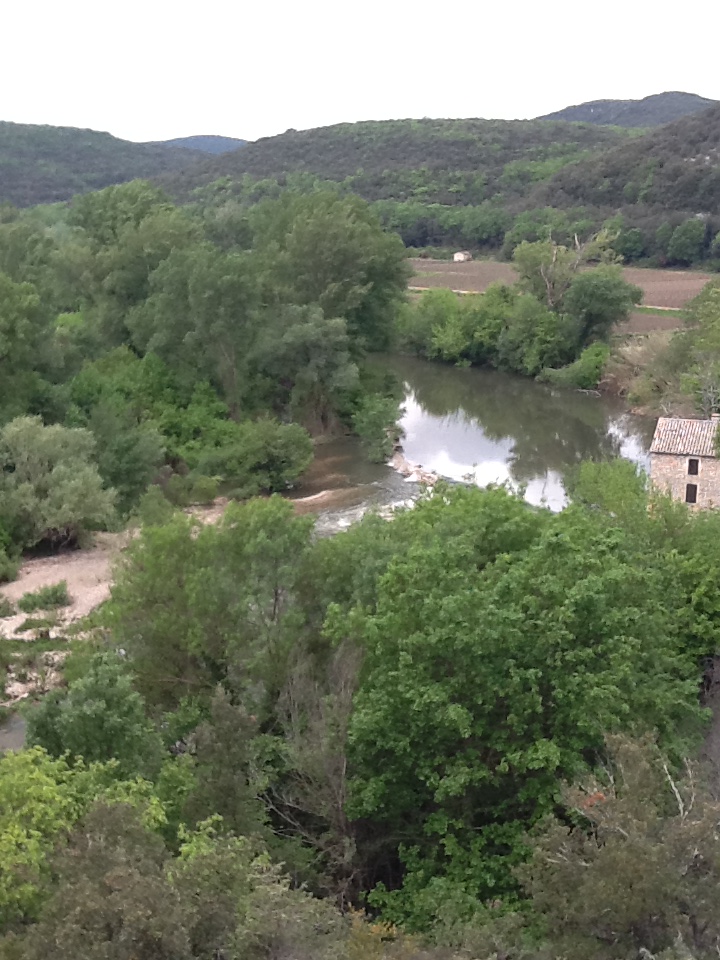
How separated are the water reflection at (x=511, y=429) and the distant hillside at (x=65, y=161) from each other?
97345mm

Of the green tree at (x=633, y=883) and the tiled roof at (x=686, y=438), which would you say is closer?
the green tree at (x=633, y=883)

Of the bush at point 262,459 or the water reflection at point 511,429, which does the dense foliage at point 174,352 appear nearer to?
the bush at point 262,459

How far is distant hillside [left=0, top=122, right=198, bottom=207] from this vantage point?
5315 inches

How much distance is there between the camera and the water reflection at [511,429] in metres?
36.7

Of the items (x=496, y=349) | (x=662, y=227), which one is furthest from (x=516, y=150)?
(x=496, y=349)

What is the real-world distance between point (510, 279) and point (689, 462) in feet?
180

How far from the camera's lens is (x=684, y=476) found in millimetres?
25734

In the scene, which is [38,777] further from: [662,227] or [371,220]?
[662,227]

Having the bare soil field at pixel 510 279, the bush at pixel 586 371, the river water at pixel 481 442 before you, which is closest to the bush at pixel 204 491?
the river water at pixel 481 442

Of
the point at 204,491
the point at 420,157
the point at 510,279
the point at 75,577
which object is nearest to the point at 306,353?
the point at 204,491

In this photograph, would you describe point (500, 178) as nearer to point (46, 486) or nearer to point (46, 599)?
Answer: point (46, 486)

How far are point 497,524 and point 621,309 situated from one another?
42.5 metres

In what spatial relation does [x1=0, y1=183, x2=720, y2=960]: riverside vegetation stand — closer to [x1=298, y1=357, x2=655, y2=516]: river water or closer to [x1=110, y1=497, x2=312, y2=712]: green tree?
[x1=110, y1=497, x2=312, y2=712]: green tree

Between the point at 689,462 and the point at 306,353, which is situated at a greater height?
the point at 306,353
